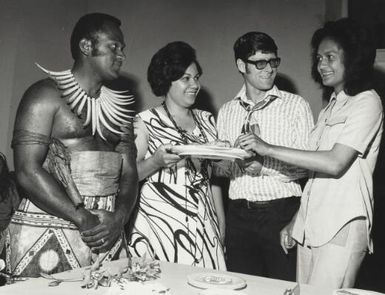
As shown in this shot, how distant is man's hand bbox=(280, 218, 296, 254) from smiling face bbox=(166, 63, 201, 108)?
1.08m

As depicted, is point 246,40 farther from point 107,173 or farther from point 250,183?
point 107,173

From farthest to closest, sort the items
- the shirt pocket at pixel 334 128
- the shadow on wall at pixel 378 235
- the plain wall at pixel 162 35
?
1. the shadow on wall at pixel 378 235
2. the plain wall at pixel 162 35
3. the shirt pocket at pixel 334 128

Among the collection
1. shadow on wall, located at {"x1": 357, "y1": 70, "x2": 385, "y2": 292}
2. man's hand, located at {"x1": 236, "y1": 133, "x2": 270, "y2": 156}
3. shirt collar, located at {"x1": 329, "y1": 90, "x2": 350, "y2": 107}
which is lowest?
shadow on wall, located at {"x1": 357, "y1": 70, "x2": 385, "y2": 292}

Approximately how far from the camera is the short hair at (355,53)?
8.55 ft

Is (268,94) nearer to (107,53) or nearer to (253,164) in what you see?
(253,164)

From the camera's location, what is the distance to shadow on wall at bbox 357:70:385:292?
382 cm

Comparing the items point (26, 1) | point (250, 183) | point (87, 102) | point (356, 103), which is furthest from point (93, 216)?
point (26, 1)

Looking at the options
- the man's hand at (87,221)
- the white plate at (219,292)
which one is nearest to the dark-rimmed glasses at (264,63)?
the man's hand at (87,221)

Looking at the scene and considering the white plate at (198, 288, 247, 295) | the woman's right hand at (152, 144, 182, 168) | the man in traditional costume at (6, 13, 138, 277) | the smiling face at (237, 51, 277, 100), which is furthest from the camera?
the smiling face at (237, 51, 277, 100)

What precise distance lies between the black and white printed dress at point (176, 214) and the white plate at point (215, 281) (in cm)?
103

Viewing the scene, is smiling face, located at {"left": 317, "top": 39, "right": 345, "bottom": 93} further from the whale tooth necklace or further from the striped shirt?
the whale tooth necklace

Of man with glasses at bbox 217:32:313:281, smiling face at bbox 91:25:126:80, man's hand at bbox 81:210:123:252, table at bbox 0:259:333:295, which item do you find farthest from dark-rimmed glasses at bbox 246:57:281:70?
table at bbox 0:259:333:295

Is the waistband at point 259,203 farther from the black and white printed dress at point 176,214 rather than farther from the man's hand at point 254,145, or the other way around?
the man's hand at point 254,145

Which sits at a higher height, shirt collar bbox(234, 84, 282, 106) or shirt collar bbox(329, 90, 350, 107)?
shirt collar bbox(234, 84, 282, 106)
